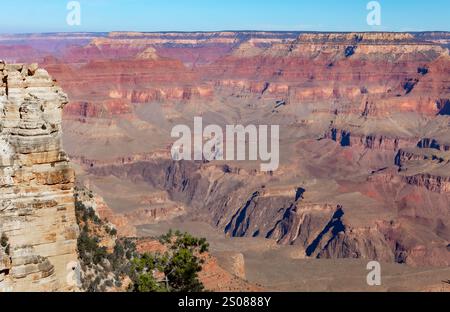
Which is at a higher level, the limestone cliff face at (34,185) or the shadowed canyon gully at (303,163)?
the limestone cliff face at (34,185)

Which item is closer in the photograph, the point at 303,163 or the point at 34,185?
the point at 34,185

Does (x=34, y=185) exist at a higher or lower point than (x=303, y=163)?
higher

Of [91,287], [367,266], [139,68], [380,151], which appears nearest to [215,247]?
[367,266]

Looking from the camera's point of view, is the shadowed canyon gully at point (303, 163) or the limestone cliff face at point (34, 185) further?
the shadowed canyon gully at point (303, 163)

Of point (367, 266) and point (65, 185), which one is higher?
point (65, 185)
